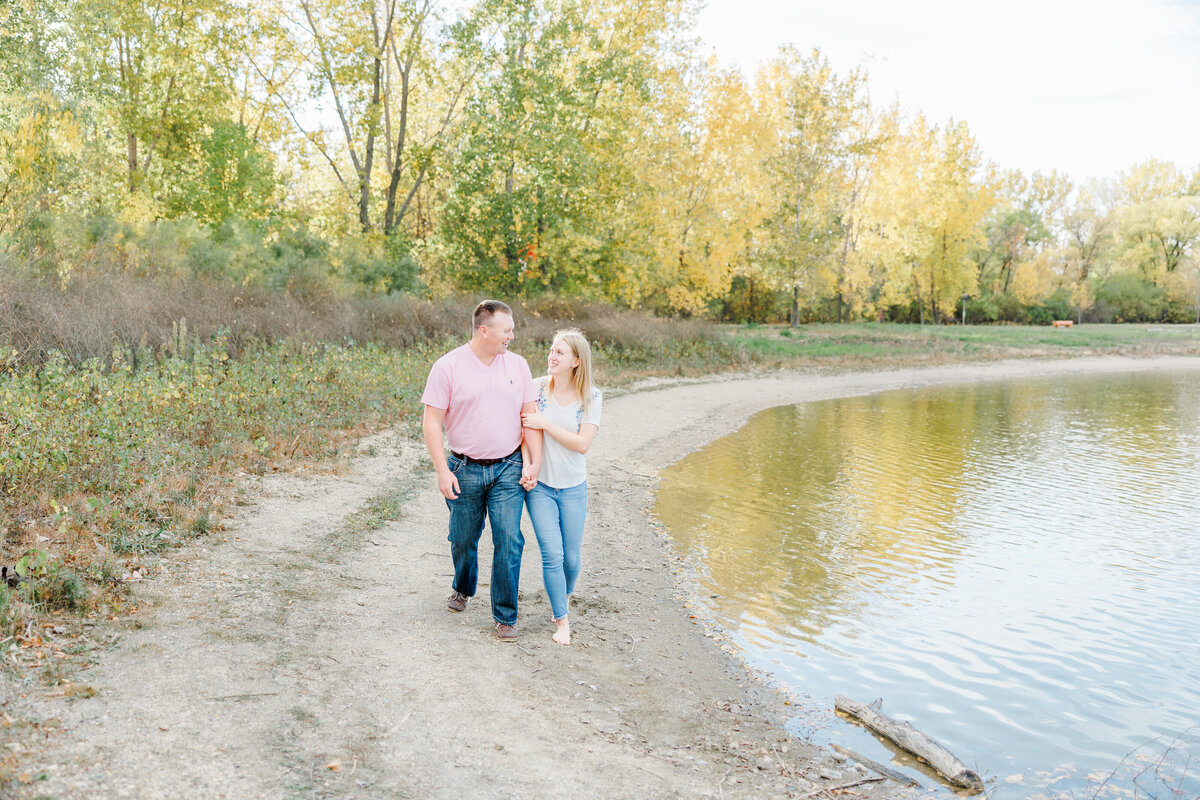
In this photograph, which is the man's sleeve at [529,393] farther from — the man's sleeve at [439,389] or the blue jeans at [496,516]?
the man's sleeve at [439,389]

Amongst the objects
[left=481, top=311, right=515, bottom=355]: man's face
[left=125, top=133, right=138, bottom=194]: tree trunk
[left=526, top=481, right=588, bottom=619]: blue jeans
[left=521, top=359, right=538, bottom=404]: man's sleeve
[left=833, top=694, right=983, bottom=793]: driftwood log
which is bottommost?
[left=833, top=694, right=983, bottom=793]: driftwood log

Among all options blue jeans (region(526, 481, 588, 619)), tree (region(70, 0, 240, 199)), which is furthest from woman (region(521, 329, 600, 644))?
tree (region(70, 0, 240, 199))

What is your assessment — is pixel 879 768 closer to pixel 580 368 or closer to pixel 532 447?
pixel 532 447

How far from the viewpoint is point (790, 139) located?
40281 mm

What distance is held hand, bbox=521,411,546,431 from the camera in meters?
5.50

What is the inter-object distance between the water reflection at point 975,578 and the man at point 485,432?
259 centimetres

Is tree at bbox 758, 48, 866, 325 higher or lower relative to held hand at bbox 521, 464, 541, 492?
higher

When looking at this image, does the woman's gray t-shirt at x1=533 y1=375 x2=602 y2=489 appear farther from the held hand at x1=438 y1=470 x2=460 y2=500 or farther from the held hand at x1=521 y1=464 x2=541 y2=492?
the held hand at x1=438 y1=470 x2=460 y2=500

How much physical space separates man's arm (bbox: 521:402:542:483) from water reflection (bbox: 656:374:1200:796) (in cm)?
262

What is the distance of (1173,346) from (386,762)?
180ft

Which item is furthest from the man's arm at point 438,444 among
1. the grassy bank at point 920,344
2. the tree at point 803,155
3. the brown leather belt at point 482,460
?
the tree at point 803,155

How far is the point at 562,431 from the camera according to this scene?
18.2 feet

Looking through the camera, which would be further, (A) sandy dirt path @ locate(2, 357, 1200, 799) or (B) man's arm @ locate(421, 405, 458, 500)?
(B) man's arm @ locate(421, 405, 458, 500)

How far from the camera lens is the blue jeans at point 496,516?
18.2 ft
